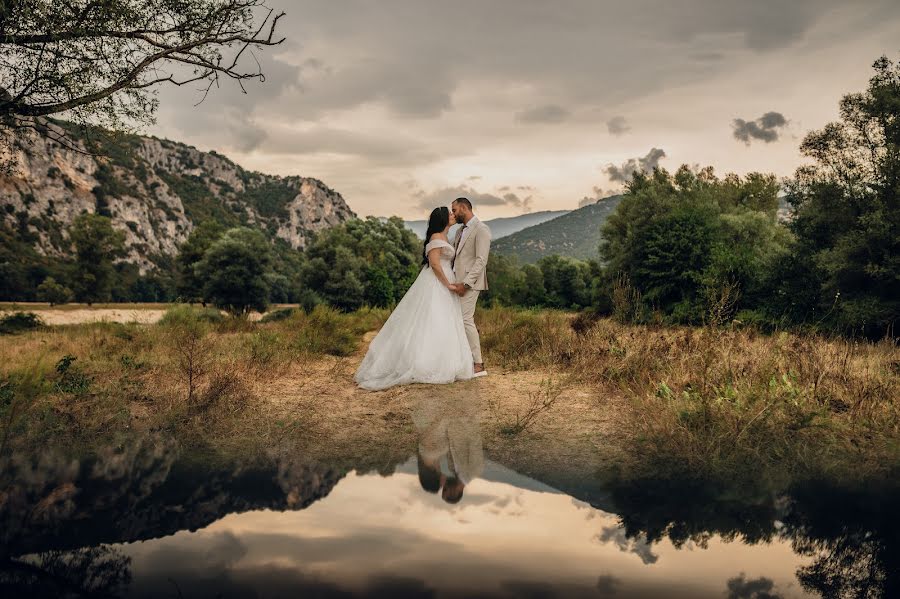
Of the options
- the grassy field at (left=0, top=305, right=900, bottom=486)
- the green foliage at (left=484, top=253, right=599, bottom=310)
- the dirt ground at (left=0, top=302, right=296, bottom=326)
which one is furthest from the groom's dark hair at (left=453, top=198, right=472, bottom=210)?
the green foliage at (left=484, top=253, right=599, bottom=310)

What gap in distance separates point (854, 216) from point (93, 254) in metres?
93.7

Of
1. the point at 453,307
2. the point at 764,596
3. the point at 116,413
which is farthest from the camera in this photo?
the point at 453,307

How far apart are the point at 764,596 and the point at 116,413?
7.10 meters

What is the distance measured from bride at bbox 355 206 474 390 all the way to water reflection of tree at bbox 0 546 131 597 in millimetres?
5740

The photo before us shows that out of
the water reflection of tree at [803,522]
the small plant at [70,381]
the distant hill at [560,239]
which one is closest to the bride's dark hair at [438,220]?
the small plant at [70,381]

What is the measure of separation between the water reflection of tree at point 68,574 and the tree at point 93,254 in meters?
93.5

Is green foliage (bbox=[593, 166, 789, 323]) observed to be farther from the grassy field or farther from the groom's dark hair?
the groom's dark hair

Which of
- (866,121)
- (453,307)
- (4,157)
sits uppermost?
(866,121)

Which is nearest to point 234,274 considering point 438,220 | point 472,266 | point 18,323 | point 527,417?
point 18,323

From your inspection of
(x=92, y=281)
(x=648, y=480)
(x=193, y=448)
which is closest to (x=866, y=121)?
(x=648, y=480)

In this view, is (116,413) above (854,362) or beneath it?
above

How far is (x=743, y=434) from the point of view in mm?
5527

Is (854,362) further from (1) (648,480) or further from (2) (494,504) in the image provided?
(2) (494,504)

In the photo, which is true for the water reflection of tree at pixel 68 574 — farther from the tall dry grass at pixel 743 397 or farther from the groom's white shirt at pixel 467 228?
the groom's white shirt at pixel 467 228
